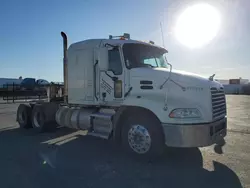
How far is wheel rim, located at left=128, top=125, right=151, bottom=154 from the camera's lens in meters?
5.68

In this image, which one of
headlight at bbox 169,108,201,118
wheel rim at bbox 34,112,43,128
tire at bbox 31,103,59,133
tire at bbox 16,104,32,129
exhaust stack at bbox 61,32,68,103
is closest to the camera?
headlight at bbox 169,108,201,118

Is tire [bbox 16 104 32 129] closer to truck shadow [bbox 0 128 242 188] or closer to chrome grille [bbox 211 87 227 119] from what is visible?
truck shadow [bbox 0 128 242 188]

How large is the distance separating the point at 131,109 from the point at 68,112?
3.32 metres

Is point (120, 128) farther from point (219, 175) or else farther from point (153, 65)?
point (219, 175)

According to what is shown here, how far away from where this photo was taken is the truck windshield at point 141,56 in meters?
6.50

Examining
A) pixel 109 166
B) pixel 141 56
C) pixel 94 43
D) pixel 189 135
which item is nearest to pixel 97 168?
pixel 109 166

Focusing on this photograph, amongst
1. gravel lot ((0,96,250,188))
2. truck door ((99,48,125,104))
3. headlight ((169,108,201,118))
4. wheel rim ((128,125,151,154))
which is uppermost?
truck door ((99,48,125,104))

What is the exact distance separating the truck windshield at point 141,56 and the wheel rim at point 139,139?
5.57ft

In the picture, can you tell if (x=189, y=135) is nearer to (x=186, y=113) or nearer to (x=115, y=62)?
(x=186, y=113)

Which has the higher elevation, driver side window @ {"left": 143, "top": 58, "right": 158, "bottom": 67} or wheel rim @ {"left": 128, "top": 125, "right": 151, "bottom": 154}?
driver side window @ {"left": 143, "top": 58, "right": 158, "bottom": 67}

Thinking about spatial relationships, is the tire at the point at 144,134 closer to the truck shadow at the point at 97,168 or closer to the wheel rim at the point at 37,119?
the truck shadow at the point at 97,168

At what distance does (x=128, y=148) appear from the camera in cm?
602

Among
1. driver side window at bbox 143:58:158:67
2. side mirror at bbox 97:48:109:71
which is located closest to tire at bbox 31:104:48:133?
side mirror at bbox 97:48:109:71

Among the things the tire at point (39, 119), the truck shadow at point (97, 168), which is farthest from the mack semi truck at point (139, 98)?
the tire at point (39, 119)
